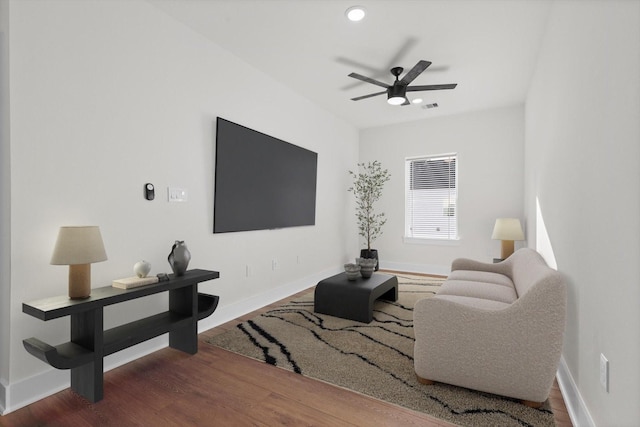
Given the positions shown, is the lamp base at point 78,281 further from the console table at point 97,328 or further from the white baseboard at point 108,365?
the white baseboard at point 108,365

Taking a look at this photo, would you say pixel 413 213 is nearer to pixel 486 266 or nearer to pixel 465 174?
pixel 465 174

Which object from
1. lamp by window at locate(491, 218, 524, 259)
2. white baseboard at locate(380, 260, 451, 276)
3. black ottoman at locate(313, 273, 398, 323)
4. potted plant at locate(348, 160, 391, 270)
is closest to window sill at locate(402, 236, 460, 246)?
white baseboard at locate(380, 260, 451, 276)

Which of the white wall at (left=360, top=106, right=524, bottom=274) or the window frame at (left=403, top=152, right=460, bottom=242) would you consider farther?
the window frame at (left=403, top=152, right=460, bottom=242)

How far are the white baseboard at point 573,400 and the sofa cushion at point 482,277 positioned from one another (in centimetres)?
83

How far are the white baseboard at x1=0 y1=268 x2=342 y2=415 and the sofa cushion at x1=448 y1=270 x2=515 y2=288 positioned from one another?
2086 mm

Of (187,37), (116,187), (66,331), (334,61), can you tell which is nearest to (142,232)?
(116,187)

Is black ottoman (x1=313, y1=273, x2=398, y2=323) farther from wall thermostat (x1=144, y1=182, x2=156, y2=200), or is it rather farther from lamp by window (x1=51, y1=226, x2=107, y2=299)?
lamp by window (x1=51, y1=226, x2=107, y2=299)

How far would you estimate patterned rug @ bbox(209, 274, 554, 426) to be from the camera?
1845 millimetres

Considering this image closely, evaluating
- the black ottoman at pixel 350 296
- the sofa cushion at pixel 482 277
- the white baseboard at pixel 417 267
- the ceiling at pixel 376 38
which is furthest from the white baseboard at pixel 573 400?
the white baseboard at pixel 417 267

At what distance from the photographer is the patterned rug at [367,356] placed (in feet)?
6.05

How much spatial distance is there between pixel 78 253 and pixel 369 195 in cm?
467

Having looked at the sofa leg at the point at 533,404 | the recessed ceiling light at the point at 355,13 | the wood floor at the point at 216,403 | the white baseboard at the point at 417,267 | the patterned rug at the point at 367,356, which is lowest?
the wood floor at the point at 216,403

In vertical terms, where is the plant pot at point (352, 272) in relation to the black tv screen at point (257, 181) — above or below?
below

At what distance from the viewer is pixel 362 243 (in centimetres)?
631
